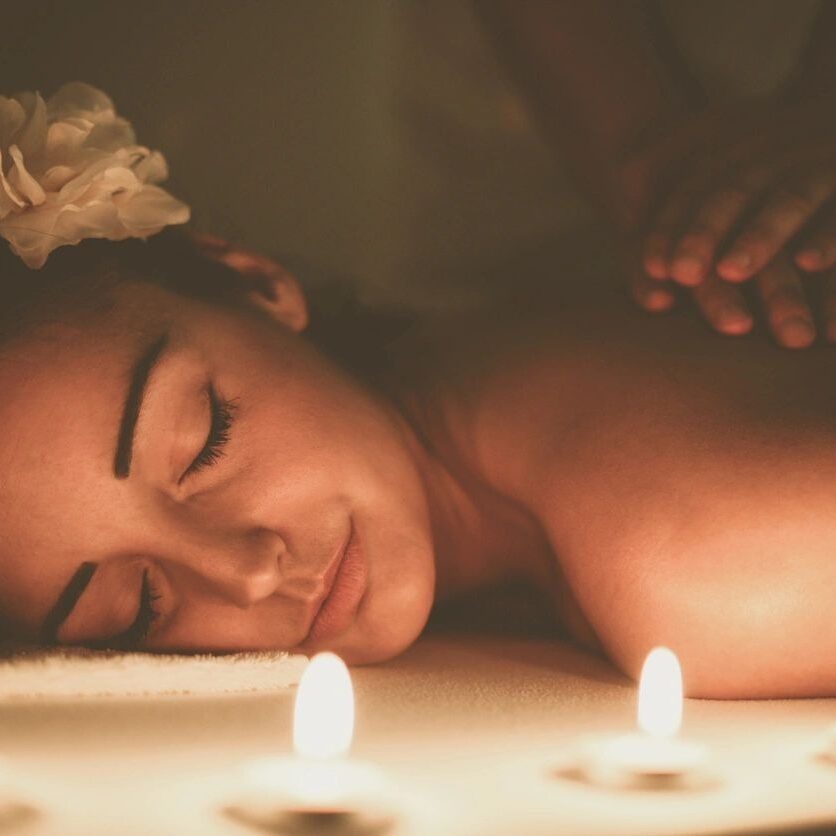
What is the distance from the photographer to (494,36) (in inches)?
76.0

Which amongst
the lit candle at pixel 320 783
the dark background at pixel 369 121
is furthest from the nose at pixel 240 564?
the dark background at pixel 369 121

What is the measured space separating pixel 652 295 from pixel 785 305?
6.4 inches

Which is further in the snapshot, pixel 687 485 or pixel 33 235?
pixel 33 235

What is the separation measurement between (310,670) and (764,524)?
52 centimetres

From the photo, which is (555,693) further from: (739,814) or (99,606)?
(99,606)

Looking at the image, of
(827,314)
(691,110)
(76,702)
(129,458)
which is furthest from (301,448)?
(691,110)

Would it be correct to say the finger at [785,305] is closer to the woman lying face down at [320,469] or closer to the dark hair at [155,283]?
the woman lying face down at [320,469]

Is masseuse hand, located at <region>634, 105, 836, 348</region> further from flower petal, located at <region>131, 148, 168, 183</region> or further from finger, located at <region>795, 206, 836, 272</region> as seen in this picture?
flower petal, located at <region>131, 148, 168, 183</region>

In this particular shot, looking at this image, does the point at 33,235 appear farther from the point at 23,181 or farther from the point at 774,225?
the point at 774,225

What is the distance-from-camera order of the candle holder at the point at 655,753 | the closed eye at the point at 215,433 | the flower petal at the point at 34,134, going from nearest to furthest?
1. the candle holder at the point at 655,753
2. the closed eye at the point at 215,433
3. the flower petal at the point at 34,134

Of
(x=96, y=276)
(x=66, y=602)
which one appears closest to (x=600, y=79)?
(x=96, y=276)

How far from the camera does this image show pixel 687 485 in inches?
45.5

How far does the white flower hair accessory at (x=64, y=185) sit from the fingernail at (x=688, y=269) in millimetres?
601

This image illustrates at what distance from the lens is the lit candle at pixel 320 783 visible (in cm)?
75
